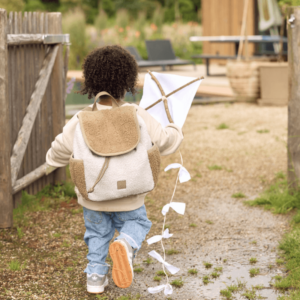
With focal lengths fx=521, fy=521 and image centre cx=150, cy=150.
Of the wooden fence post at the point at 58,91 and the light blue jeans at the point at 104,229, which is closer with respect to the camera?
the light blue jeans at the point at 104,229

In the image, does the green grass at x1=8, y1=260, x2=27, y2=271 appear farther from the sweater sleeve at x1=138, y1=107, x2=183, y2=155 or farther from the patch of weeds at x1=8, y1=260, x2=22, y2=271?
the sweater sleeve at x1=138, y1=107, x2=183, y2=155

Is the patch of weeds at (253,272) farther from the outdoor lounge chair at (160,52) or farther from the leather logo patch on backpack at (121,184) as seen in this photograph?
the outdoor lounge chair at (160,52)

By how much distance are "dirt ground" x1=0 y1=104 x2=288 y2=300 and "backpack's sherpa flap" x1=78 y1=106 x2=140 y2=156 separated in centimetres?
84

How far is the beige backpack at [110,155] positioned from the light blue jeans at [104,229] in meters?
0.24

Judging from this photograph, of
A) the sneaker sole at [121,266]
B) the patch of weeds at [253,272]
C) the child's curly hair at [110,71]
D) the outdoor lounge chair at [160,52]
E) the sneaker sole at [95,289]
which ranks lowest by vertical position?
the patch of weeds at [253,272]

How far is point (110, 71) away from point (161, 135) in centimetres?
41

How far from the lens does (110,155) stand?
7.93 ft

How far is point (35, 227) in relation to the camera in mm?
3828

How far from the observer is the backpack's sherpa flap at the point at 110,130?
243 centimetres

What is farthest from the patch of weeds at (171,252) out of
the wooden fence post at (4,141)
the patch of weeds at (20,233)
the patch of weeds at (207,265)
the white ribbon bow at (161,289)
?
the wooden fence post at (4,141)

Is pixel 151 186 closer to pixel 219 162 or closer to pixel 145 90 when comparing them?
pixel 145 90

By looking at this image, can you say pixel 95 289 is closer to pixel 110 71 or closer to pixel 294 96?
pixel 110 71

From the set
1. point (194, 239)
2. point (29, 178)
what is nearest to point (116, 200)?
point (194, 239)

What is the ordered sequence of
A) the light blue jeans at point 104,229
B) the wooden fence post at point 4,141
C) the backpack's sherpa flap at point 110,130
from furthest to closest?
the wooden fence post at point 4,141 < the light blue jeans at point 104,229 < the backpack's sherpa flap at point 110,130
